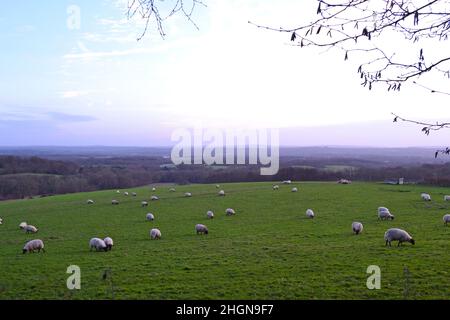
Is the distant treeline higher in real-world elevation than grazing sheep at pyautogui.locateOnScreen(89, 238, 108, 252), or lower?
lower

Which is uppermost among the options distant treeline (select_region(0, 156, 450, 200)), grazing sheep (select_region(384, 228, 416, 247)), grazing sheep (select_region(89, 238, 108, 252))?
grazing sheep (select_region(384, 228, 416, 247))

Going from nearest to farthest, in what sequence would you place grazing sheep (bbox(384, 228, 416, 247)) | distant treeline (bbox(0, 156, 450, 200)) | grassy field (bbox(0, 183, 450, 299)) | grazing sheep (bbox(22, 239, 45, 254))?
1. grassy field (bbox(0, 183, 450, 299))
2. grazing sheep (bbox(384, 228, 416, 247))
3. grazing sheep (bbox(22, 239, 45, 254))
4. distant treeline (bbox(0, 156, 450, 200))

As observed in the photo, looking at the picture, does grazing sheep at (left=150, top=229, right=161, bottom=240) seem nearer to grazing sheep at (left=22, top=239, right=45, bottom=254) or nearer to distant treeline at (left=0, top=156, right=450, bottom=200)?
grazing sheep at (left=22, top=239, right=45, bottom=254)

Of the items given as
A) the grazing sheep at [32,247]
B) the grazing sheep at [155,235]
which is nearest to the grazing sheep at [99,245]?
the grazing sheep at [32,247]

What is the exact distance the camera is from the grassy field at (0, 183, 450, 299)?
37.8 ft

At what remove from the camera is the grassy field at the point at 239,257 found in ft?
37.8

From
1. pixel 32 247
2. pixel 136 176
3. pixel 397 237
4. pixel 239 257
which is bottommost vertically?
pixel 136 176

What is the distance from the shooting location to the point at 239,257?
16.3 m

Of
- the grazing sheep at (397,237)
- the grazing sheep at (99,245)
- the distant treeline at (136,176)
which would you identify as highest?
the grazing sheep at (397,237)

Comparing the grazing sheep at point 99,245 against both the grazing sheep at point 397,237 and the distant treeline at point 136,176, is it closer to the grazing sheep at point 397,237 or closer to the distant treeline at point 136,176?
the grazing sheep at point 397,237

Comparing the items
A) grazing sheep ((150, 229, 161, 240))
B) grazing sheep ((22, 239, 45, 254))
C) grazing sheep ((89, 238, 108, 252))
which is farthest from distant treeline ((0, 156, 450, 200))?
grazing sheep ((22, 239, 45, 254))

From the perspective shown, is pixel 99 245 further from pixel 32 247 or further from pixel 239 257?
pixel 239 257

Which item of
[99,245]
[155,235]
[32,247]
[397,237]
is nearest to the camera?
[397,237]

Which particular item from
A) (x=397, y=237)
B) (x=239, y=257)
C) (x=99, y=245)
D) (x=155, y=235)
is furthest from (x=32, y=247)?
(x=397, y=237)
